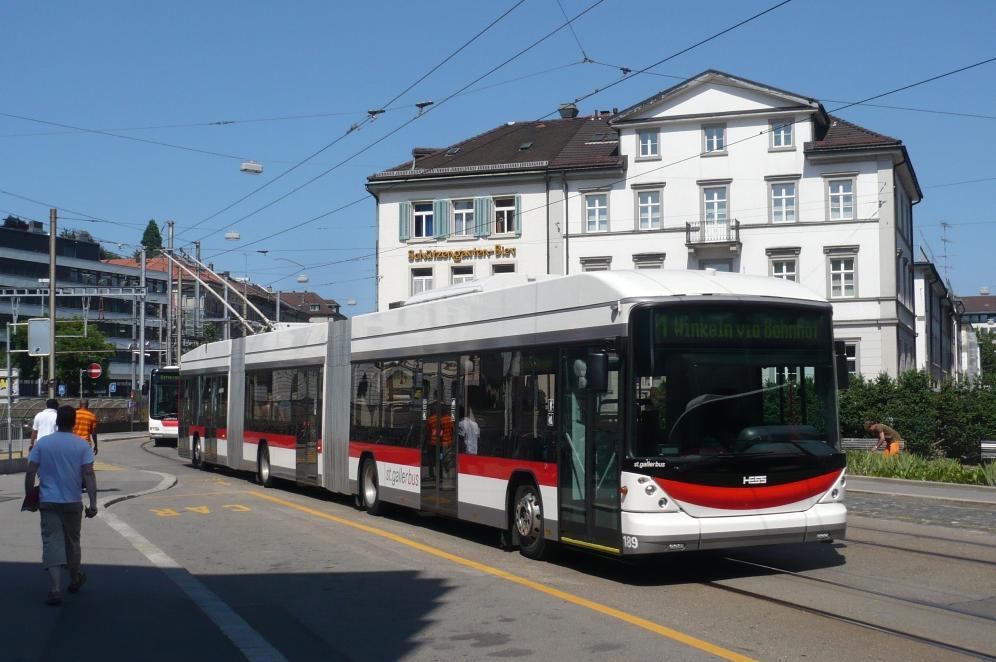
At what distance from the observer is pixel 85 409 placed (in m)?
21.9

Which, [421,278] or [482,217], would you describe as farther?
[421,278]

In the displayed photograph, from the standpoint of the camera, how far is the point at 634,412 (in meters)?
10.3

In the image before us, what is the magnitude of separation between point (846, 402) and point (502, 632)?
35107mm

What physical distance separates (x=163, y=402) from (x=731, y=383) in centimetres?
3938

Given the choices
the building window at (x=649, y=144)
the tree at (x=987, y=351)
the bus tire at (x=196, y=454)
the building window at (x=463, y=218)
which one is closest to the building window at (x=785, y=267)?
the building window at (x=649, y=144)

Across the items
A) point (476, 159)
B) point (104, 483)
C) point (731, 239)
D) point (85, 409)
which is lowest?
point (104, 483)

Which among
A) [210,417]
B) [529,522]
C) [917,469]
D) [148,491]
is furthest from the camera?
[210,417]

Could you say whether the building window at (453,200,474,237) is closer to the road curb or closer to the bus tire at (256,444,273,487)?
the road curb

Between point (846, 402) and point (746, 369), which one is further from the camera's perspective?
point (846, 402)

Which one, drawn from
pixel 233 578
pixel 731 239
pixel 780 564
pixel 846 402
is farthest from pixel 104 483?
pixel 731 239

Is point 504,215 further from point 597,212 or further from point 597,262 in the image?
point 597,262

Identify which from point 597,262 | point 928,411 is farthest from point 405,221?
point 928,411

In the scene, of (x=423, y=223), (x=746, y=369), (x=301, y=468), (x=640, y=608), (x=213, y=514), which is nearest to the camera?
(x=640, y=608)

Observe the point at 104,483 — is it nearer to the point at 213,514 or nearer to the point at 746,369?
the point at 213,514
